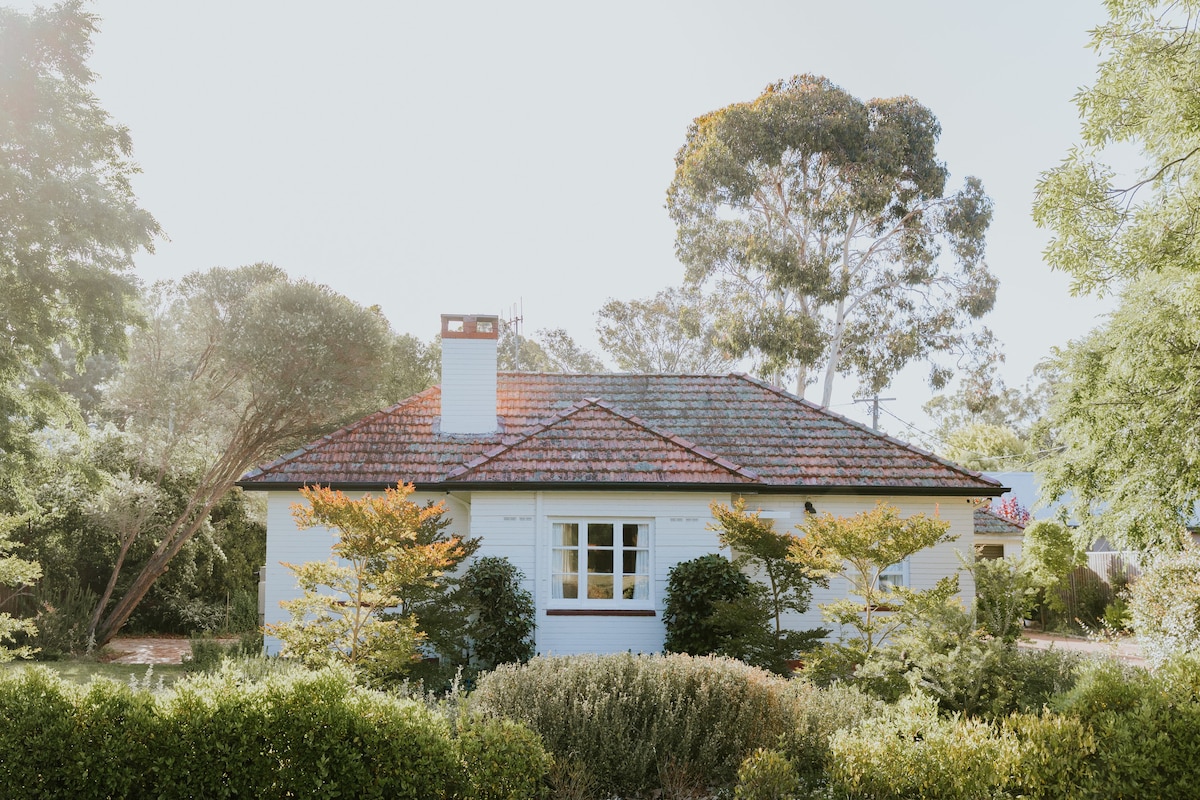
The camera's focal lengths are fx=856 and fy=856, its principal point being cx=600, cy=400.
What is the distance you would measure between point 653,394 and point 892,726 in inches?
486

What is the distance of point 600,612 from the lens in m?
13.9

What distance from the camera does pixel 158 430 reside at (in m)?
20.8

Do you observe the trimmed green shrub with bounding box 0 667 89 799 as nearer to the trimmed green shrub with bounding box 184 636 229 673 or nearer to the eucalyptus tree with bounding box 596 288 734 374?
the trimmed green shrub with bounding box 184 636 229 673

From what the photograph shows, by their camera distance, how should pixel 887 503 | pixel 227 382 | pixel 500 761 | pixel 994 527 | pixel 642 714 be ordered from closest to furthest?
pixel 500 761, pixel 642 714, pixel 887 503, pixel 227 382, pixel 994 527

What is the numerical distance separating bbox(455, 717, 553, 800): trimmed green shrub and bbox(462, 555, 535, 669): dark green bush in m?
6.63

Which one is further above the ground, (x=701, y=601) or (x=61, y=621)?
(x=701, y=601)

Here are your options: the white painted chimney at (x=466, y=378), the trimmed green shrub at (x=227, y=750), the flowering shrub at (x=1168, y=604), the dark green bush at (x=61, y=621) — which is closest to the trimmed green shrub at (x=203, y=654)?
the dark green bush at (x=61, y=621)

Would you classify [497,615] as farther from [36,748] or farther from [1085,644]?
[1085,644]

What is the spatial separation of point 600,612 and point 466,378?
542 centimetres

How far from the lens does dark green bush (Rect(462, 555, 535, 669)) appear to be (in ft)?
42.5

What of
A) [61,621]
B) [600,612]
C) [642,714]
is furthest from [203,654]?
[642,714]

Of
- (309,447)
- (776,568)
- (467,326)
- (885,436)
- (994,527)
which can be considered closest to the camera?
(776,568)

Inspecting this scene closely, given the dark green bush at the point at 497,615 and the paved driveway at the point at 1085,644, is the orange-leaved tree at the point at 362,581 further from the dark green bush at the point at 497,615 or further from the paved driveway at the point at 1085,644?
the paved driveway at the point at 1085,644

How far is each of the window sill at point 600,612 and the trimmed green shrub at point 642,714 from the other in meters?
6.00
